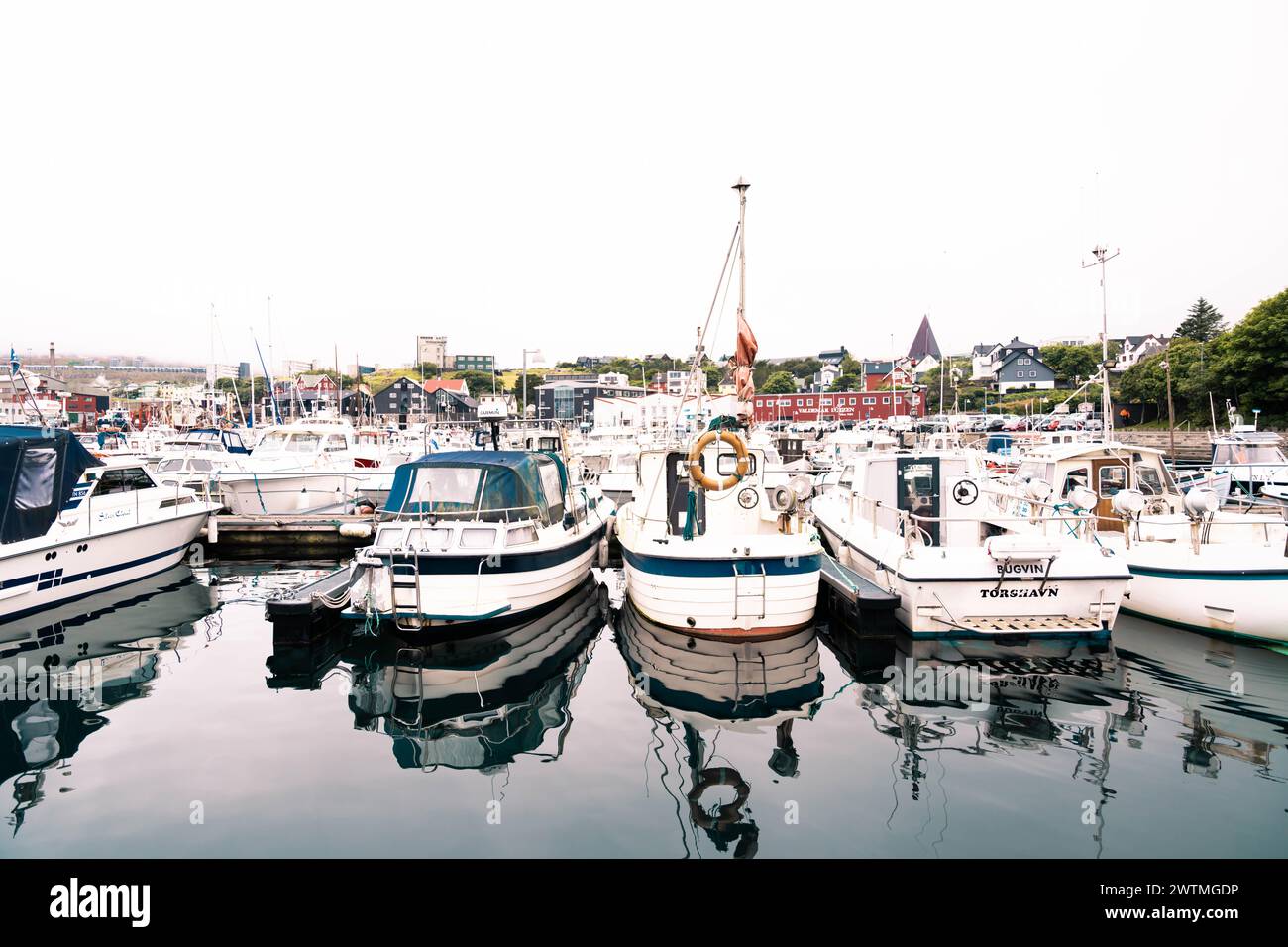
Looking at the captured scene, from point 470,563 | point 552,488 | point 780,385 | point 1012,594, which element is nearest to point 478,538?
point 470,563

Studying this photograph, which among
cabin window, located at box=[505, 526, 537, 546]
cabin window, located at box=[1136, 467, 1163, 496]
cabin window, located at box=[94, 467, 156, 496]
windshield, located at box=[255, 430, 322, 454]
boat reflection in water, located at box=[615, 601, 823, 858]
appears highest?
windshield, located at box=[255, 430, 322, 454]

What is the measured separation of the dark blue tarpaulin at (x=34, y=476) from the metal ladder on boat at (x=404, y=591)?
23.6ft

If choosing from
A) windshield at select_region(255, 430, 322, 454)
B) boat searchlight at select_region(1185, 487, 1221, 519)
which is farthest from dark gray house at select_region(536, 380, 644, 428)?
boat searchlight at select_region(1185, 487, 1221, 519)

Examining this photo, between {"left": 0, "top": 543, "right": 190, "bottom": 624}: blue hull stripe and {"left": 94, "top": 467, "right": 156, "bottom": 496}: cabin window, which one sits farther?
{"left": 94, "top": 467, "right": 156, "bottom": 496}: cabin window

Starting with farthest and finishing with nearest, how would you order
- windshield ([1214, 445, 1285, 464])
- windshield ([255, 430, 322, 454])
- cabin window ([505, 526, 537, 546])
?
windshield ([255, 430, 322, 454]) < windshield ([1214, 445, 1285, 464]) < cabin window ([505, 526, 537, 546])

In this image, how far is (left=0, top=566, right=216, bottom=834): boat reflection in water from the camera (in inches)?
277

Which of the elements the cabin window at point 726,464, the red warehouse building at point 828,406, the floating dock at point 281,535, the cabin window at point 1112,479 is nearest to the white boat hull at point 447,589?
the cabin window at point 726,464

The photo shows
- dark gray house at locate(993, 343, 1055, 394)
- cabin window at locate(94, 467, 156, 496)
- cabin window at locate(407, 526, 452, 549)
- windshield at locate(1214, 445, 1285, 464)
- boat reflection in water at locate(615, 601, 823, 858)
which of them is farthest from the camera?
dark gray house at locate(993, 343, 1055, 394)

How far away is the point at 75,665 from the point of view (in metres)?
9.71

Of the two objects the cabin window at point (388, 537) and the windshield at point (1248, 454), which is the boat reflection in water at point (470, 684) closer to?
the cabin window at point (388, 537)

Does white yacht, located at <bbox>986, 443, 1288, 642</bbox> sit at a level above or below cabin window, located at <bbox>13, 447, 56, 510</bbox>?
below

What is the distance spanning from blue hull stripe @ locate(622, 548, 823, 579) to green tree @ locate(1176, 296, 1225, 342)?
256 ft

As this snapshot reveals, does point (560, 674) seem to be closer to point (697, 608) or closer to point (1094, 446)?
point (697, 608)

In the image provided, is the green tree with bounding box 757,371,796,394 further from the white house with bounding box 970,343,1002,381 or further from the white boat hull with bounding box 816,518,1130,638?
the white boat hull with bounding box 816,518,1130,638
